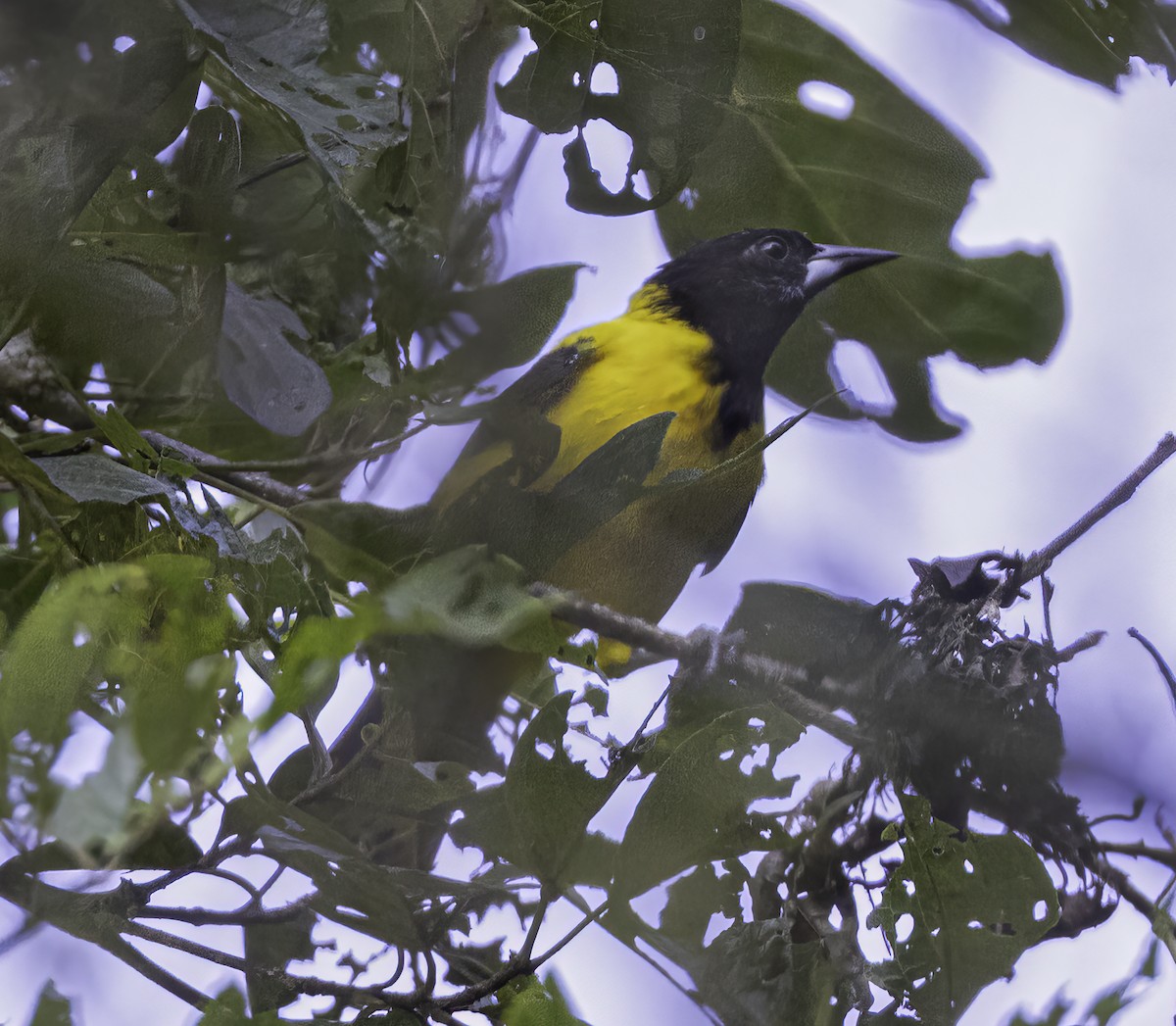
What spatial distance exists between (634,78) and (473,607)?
5.9 inches

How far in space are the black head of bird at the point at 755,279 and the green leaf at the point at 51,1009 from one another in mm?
273

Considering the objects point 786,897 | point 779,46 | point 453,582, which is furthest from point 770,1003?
point 779,46

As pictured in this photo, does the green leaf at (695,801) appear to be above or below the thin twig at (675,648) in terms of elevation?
below

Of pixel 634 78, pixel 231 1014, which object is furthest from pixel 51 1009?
pixel 634 78

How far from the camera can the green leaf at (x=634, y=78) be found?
29 centimetres

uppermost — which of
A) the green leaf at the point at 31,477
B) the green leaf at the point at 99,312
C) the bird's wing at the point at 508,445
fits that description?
the green leaf at the point at 99,312

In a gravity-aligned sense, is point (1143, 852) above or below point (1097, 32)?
below

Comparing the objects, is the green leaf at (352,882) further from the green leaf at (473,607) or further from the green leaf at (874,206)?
the green leaf at (874,206)

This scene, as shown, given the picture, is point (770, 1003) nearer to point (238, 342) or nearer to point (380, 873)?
point (380, 873)

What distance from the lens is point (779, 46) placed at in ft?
1.04

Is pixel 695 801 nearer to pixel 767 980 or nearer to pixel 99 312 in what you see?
pixel 767 980

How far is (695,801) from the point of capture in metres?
0.27

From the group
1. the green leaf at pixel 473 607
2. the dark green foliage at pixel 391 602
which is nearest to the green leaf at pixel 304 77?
the dark green foliage at pixel 391 602

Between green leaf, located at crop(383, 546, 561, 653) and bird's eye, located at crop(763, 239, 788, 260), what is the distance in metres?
0.16
